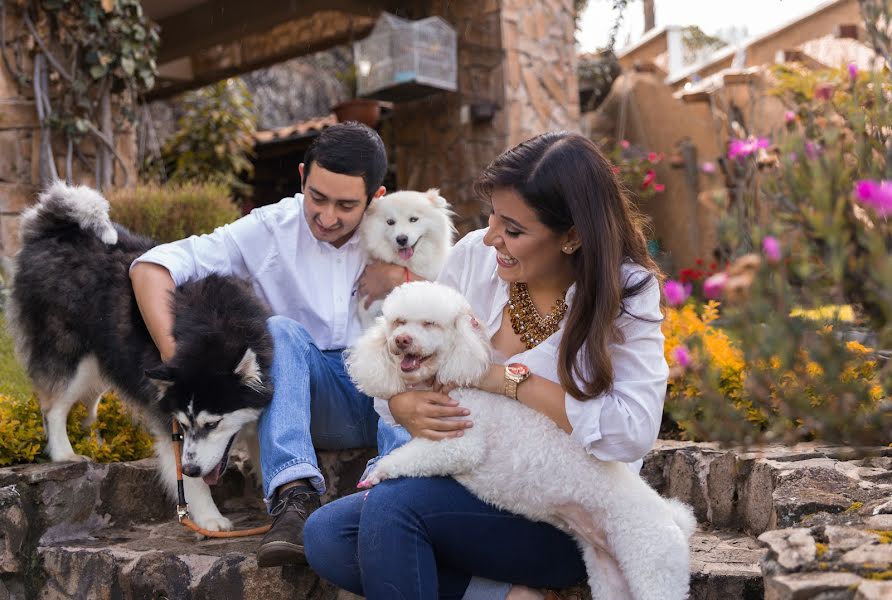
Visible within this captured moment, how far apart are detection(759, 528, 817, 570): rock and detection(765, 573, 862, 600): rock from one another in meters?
0.06

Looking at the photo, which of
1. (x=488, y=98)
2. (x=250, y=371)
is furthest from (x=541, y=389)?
(x=488, y=98)

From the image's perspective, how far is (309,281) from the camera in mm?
3182

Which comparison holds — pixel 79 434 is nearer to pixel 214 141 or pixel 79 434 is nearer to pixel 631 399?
pixel 631 399

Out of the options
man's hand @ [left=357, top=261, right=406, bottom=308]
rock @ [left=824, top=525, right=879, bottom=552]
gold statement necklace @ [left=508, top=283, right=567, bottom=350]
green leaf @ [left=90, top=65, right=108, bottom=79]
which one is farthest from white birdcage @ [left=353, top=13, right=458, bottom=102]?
rock @ [left=824, top=525, right=879, bottom=552]

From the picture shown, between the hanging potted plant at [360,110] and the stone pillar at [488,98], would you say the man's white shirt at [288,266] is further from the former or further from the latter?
the hanging potted plant at [360,110]

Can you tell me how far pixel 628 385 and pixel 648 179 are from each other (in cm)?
594

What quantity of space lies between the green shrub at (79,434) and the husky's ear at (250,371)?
3.61 ft

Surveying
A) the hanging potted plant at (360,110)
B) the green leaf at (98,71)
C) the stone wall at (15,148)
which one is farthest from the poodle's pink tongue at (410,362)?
the hanging potted plant at (360,110)

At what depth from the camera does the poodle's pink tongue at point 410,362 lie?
7.20 ft

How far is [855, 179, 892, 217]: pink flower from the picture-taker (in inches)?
52.2

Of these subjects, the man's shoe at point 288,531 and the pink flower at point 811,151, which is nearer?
the pink flower at point 811,151

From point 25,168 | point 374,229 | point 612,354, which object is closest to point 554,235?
point 612,354

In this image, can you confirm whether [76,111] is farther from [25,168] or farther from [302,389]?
[302,389]

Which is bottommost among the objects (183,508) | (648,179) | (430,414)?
(183,508)
